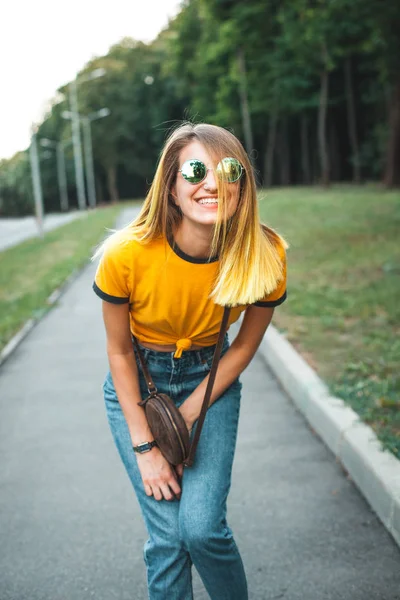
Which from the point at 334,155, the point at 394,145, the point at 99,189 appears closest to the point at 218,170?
the point at 394,145

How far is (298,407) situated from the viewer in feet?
17.7

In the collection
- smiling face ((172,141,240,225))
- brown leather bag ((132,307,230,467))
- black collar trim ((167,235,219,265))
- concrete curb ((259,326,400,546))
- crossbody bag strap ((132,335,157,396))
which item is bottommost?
concrete curb ((259,326,400,546))

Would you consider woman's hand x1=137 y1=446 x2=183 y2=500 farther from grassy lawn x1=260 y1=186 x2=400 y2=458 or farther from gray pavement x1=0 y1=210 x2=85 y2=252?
gray pavement x1=0 y1=210 x2=85 y2=252

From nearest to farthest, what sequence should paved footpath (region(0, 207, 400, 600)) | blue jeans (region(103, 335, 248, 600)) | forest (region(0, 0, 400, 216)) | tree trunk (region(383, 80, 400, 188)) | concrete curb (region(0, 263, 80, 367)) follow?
blue jeans (region(103, 335, 248, 600)), paved footpath (region(0, 207, 400, 600)), concrete curb (region(0, 263, 80, 367)), tree trunk (region(383, 80, 400, 188)), forest (region(0, 0, 400, 216))

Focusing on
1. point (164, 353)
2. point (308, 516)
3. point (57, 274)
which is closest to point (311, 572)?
point (308, 516)

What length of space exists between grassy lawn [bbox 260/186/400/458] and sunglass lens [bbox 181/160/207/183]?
0.81 metres

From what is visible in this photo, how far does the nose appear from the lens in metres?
2.39

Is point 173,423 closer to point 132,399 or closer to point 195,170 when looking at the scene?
point 132,399

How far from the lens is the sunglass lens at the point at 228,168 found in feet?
7.78

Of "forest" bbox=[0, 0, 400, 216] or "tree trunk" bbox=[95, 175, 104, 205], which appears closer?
"forest" bbox=[0, 0, 400, 216]

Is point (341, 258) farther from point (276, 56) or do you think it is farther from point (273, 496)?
point (276, 56)

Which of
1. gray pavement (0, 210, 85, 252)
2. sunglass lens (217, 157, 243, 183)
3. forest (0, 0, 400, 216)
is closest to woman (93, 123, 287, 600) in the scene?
sunglass lens (217, 157, 243, 183)

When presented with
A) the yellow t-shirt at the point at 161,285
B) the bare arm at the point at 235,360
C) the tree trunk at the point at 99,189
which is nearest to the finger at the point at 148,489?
the bare arm at the point at 235,360

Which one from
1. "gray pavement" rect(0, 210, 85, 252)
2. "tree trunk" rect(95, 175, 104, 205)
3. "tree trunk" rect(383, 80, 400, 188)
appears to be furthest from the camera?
"tree trunk" rect(95, 175, 104, 205)
